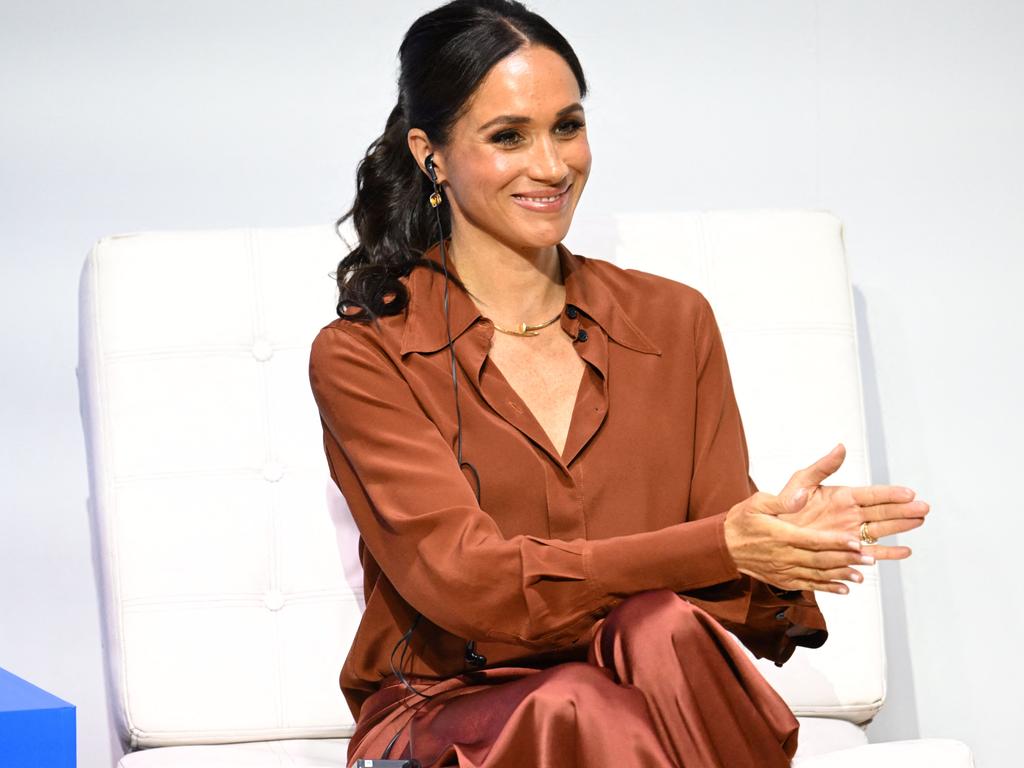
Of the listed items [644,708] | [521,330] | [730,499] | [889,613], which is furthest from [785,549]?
[889,613]

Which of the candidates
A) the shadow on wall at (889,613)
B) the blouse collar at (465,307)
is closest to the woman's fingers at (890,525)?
the blouse collar at (465,307)

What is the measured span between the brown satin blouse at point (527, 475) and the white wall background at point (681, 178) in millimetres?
617

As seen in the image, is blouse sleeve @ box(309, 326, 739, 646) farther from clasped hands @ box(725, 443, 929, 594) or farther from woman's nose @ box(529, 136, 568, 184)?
woman's nose @ box(529, 136, 568, 184)

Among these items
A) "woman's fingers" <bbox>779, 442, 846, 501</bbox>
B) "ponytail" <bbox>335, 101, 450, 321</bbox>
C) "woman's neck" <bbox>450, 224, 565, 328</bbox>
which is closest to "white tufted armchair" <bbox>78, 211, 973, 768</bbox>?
"ponytail" <bbox>335, 101, 450, 321</bbox>

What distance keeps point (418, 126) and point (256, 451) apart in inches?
20.6

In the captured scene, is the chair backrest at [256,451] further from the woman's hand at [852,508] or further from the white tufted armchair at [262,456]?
the woman's hand at [852,508]

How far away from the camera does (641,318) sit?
2.07 metres

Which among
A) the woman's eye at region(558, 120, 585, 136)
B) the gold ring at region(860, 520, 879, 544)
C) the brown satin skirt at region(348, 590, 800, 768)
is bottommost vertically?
the brown satin skirt at region(348, 590, 800, 768)

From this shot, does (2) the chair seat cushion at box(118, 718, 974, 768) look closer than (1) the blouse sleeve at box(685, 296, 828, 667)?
No

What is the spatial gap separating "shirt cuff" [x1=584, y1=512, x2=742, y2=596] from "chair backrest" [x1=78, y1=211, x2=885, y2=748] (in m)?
0.61

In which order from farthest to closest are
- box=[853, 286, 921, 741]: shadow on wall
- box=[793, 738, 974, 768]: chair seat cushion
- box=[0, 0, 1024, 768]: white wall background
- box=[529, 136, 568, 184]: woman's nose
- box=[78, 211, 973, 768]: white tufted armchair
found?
1. box=[853, 286, 921, 741]: shadow on wall
2. box=[0, 0, 1024, 768]: white wall background
3. box=[78, 211, 973, 768]: white tufted armchair
4. box=[529, 136, 568, 184]: woman's nose
5. box=[793, 738, 974, 768]: chair seat cushion

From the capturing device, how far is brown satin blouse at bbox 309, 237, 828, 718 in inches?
67.6

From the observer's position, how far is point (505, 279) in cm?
207

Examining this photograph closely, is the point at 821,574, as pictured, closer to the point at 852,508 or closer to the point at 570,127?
the point at 852,508
